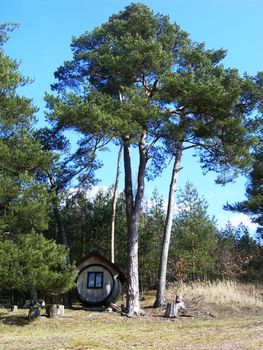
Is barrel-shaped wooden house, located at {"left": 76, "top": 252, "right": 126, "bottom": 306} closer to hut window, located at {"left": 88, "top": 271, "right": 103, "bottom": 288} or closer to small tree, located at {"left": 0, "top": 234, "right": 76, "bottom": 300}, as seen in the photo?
hut window, located at {"left": 88, "top": 271, "right": 103, "bottom": 288}

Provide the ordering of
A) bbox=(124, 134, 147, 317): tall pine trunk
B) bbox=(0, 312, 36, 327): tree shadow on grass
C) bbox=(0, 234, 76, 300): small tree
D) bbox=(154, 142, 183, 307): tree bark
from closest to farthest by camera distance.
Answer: bbox=(0, 234, 76, 300): small tree
bbox=(0, 312, 36, 327): tree shadow on grass
bbox=(124, 134, 147, 317): tall pine trunk
bbox=(154, 142, 183, 307): tree bark

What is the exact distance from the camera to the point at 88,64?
756 inches

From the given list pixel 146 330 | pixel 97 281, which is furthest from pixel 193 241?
pixel 146 330

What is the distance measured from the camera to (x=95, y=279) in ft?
68.6

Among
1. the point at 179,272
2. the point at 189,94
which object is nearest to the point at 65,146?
the point at 189,94

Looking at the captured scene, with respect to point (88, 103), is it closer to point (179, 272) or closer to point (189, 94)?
point (189, 94)

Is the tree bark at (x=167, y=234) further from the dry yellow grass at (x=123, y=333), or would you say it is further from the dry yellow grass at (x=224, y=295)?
the dry yellow grass at (x=123, y=333)

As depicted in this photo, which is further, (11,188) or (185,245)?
(185,245)

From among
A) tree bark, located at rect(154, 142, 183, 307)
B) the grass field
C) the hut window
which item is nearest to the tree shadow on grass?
the grass field

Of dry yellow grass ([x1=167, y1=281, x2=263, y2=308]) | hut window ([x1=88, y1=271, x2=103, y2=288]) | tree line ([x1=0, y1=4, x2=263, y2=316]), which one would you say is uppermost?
tree line ([x1=0, y1=4, x2=263, y2=316])

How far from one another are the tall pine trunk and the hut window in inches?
149

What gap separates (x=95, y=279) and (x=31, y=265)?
781 cm

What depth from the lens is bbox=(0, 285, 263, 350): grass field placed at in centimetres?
1030

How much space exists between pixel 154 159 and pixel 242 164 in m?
4.07
